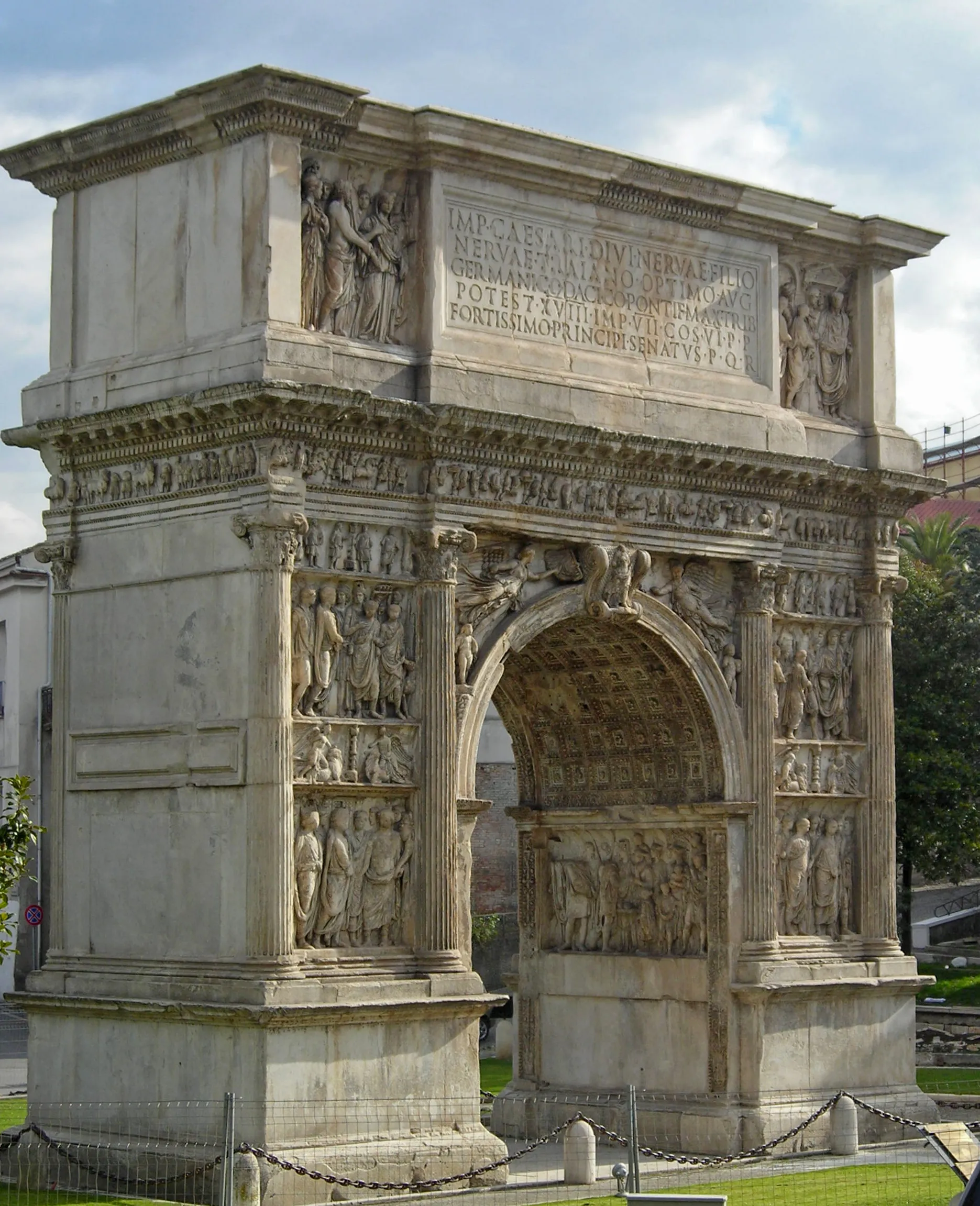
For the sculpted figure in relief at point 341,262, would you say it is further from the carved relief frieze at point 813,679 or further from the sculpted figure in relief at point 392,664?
the carved relief frieze at point 813,679

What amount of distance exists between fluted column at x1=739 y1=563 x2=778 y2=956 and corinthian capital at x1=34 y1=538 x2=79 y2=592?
26.0 feet

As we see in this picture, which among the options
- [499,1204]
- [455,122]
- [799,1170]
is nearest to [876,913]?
[799,1170]

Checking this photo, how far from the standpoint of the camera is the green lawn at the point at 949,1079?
35125 mm

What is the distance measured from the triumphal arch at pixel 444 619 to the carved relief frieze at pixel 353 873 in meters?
0.04

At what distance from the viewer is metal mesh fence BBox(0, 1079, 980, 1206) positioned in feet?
78.8

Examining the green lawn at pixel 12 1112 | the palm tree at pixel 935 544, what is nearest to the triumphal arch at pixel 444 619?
the green lawn at pixel 12 1112

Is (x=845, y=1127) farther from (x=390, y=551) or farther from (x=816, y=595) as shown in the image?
(x=390, y=551)

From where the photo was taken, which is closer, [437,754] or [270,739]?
[270,739]

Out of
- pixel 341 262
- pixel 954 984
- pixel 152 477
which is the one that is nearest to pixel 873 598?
pixel 341 262

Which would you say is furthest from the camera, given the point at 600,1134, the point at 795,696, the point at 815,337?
the point at 815,337

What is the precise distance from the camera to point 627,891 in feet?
101

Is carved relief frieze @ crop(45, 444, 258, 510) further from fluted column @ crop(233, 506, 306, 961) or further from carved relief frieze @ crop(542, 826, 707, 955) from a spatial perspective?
carved relief frieze @ crop(542, 826, 707, 955)

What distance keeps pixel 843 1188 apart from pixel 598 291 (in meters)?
10.2

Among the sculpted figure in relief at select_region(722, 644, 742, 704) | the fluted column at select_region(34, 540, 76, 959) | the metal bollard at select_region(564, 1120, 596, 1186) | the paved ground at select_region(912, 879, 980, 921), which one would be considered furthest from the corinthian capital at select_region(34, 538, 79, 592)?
the paved ground at select_region(912, 879, 980, 921)
